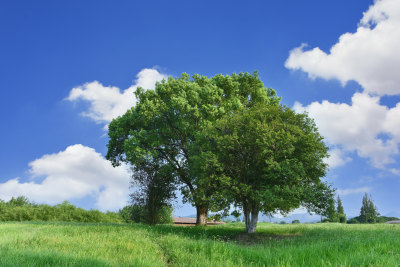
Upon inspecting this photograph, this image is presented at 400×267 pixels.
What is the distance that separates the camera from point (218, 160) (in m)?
20.4

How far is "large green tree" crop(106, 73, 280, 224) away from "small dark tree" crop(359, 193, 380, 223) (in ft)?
239

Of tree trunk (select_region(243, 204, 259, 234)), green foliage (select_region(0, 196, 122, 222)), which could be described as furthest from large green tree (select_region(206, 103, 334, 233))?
green foliage (select_region(0, 196, 122, 222))

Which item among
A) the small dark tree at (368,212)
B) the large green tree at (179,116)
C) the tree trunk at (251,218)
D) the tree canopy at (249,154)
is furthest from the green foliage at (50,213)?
the small dark tree at (368,212)

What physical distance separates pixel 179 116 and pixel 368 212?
85750 millimetres

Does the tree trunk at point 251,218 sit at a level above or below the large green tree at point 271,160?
below

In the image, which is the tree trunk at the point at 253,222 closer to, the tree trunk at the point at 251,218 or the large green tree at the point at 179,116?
the tree trunk at the point at 251,218

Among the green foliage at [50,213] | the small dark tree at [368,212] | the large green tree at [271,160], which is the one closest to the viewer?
the large green tree at [271,160]

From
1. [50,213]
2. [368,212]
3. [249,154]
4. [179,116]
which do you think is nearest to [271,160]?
[249,154]

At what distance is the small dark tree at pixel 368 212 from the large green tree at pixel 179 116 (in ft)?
239

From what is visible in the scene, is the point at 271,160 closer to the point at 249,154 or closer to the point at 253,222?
the point at 249,154

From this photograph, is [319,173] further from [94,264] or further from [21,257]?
[21,257]

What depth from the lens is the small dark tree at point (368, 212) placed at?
278 ft

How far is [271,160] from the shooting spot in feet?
59.4

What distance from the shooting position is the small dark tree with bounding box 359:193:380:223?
278 feet
